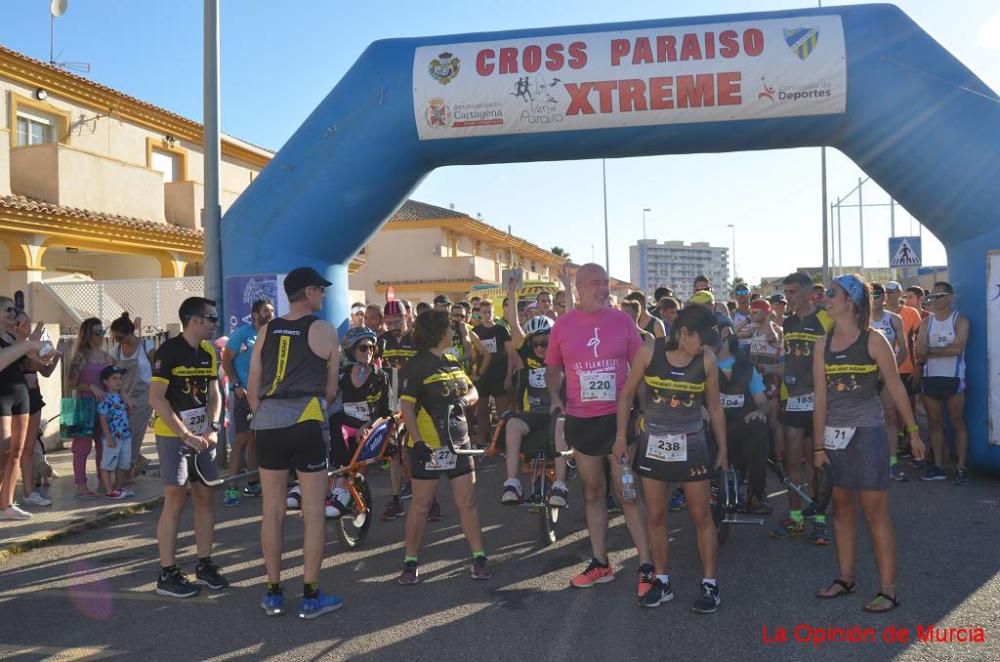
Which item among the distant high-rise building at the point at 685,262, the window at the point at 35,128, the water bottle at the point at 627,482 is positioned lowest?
the water bottle at the point at 627,482

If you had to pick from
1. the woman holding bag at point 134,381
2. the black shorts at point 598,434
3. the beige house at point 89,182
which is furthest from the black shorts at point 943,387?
the beige house at point 89,182

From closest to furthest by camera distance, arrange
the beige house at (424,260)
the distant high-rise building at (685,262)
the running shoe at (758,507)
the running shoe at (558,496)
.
Result: the running shoe at (558,496), the running shoe at (758,507), the beige house at (424,260), the distant high-rise building at (685,262)

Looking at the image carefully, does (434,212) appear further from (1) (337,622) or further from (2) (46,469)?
(1) (337,622)

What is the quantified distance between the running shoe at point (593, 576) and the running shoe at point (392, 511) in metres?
2.46

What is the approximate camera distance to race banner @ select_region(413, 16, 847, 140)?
8.27 meters

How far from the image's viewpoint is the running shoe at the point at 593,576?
5.27m

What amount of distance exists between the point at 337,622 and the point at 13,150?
51.9ft

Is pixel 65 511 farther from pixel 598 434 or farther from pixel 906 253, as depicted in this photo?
pixel 906 253

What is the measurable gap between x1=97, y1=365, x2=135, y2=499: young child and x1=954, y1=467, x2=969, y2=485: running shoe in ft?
27.3

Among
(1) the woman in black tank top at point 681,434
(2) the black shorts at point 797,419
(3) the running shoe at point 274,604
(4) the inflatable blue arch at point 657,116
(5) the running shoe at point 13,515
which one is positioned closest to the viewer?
(1) the woman in black tank top at point 681,434

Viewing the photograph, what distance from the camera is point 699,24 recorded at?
8.47 meters

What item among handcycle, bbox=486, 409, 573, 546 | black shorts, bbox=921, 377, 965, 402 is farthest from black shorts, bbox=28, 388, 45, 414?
black shorts, bbox=921, 377, 965, 402

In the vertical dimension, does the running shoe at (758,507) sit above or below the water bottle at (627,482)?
below

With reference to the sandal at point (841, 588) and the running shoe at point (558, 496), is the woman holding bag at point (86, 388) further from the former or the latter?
the sandal at point (841, 588)
